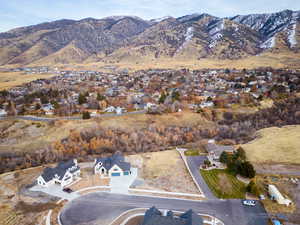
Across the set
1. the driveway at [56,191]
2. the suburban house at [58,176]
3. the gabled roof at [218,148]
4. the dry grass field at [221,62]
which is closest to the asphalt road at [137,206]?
Answer: the driveway at [56,191]

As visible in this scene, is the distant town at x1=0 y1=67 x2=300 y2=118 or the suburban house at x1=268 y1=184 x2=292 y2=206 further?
the distant town at x1=0 y1=67 x2=300 y2=118

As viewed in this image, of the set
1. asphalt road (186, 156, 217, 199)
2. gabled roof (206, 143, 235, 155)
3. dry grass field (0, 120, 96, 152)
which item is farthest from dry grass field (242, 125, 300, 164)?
dry grass field (0, 120, 96, 152)

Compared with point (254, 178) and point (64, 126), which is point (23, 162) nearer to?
point (64, 126)

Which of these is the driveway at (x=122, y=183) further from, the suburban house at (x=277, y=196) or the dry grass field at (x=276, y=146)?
the dry grass field at (x=276, y=146)

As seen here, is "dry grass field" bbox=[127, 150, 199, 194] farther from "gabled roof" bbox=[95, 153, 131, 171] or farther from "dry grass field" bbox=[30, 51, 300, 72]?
"dry grass field" bbox=[30, 51, 300, 72]

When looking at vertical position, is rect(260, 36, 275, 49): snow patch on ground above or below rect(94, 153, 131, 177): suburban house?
above

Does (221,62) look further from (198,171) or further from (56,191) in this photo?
(56,191)

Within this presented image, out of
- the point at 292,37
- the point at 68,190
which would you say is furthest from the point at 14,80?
the point at 292,37
